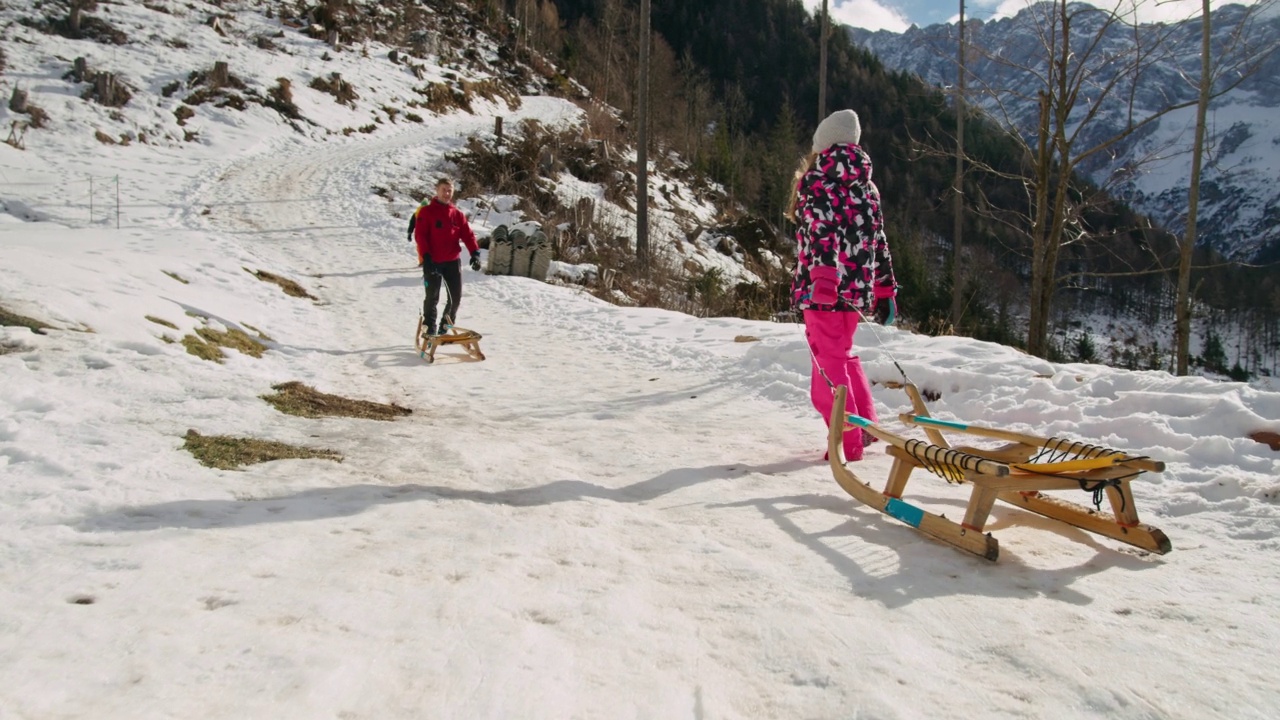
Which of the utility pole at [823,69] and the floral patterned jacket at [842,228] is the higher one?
the utility pole at [823,69]

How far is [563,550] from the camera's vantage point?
118 inches

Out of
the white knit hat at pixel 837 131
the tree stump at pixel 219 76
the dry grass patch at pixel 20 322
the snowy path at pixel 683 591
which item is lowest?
the snowy path at pixel 683 591

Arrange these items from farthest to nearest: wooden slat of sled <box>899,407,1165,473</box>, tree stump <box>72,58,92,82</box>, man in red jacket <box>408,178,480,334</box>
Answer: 1. tree stump <box>72,58,92,82</box>
2. man in red jacket <box>408,178,480,334</box>
3. wooden slat of sled <box>899,407,1165,473</box>

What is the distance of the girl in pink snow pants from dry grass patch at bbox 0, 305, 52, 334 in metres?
5.00

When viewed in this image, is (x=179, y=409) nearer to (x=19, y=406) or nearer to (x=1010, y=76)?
(x=19, y=406)

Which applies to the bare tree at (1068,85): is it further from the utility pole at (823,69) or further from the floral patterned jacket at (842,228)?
the utility pole at (823,69)

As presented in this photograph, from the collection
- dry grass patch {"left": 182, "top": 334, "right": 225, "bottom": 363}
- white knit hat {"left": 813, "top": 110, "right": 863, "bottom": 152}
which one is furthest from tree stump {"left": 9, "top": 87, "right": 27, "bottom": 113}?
white knit hat {"left": 813, "top": 110, "right": 863, "bottom": 152}

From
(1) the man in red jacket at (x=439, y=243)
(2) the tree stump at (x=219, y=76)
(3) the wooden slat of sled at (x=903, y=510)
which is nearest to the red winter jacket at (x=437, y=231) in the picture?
(1) the man in red jacket at (x=439, y=243)

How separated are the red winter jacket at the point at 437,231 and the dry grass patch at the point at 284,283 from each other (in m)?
2.85

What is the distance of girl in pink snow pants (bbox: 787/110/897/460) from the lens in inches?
172

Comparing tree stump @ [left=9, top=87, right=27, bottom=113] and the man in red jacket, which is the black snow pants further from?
tree stump @ [left=9, top=87, right=27, bottom=113]

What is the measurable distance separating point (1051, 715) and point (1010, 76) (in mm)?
9069

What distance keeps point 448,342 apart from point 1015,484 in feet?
20.8

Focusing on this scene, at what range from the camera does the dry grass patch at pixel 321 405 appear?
5020 mm
